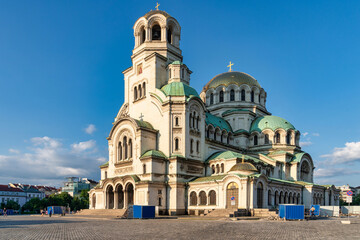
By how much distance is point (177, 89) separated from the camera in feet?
147

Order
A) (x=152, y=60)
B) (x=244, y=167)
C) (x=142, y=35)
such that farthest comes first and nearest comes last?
(x=142, y=35)
(x=152, y=60)
(x=244, y=167)

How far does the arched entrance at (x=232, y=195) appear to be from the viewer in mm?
36884

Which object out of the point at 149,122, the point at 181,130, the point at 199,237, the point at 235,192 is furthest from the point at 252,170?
the point at 199,237

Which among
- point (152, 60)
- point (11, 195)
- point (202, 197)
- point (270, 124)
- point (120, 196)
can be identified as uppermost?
point (152, 60)

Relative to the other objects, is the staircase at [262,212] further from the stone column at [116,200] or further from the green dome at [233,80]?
the green dome at [233,80]

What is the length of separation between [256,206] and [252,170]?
14.1 ft

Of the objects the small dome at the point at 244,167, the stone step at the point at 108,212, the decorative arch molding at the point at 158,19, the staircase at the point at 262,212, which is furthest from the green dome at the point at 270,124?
the stone step at the point at 108,212

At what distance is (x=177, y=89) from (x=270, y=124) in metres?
19.8

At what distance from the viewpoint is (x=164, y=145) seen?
43.2 m

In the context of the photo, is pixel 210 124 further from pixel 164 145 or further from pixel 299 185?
pixel 299 185

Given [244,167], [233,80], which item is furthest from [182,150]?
[233,80]

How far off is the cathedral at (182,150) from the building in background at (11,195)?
240ft

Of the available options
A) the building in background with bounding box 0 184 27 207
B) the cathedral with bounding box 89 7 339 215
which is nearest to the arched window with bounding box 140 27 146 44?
the cathedral with bounding box 89 7 339 215

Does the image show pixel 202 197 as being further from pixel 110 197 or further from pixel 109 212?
pixel 110 197
